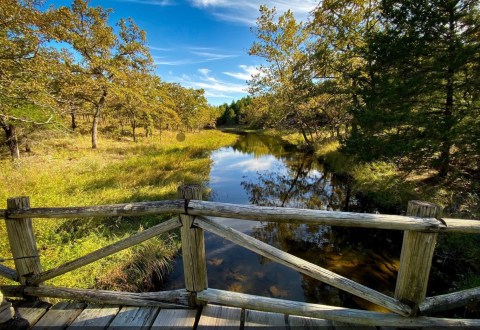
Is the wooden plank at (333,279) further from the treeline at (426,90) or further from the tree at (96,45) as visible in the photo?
the tree at (96,45)

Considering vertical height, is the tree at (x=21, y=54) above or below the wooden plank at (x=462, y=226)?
above

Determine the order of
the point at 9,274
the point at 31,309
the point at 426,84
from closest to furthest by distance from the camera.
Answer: the point at 31,309 < the point at 9,274 < the point at 426,84

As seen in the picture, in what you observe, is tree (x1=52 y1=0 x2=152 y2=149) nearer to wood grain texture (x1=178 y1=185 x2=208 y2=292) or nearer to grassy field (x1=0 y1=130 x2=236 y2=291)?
grassy field (x1=0 y1=130 x2=236 y2=291)

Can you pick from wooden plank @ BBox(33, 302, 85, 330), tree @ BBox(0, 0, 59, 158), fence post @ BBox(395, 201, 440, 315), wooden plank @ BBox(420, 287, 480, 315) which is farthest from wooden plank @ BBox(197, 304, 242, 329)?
tree @ BBox(0, 0, 59, 158)

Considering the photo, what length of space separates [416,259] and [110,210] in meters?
2.86

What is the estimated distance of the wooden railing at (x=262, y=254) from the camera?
200 centimetres

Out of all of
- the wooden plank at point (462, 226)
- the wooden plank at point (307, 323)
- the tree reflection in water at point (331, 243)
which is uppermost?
the wooden plank at point (462, 226)

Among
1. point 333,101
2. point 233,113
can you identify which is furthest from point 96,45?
point 233,113

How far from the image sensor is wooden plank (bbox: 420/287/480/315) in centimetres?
212

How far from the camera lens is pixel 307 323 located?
235 cm

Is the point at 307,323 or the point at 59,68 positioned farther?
the point at 59,68

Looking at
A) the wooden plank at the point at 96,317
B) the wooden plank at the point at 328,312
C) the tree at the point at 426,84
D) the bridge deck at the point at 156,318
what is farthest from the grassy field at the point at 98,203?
the tree at the point at 426,84

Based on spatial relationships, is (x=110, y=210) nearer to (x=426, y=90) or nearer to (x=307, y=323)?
(x=307, y=323)

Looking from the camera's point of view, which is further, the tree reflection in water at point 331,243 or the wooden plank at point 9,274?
the tree reflection in water at point 331,243
